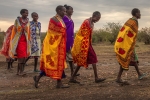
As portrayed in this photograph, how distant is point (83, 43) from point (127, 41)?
115cm

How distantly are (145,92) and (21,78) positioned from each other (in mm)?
4455

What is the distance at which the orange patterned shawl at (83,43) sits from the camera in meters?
8.45

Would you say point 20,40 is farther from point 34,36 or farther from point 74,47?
point 74,47

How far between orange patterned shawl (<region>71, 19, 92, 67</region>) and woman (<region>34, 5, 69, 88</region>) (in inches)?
30.0

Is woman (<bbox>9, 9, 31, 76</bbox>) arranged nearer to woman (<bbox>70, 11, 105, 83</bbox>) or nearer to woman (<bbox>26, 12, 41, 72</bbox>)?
woman (<bbox>26, 12, 41, 72</bbox>)

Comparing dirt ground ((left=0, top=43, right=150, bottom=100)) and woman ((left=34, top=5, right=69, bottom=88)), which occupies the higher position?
woman ((left=34, top=5, right=69, bottom=88))

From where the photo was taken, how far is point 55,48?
781 cm

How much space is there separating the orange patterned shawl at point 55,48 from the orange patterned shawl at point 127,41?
151 cm

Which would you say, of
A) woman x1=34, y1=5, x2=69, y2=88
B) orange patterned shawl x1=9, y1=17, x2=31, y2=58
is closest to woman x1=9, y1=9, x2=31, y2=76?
orange patterned shawl x1=9, y1=17, x2=31, y2=58

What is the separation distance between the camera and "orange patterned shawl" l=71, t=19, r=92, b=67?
8445 mm

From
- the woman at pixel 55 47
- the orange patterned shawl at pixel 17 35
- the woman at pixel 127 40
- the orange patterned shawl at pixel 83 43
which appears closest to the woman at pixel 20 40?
the orange patterned shawl at pixel 17 35

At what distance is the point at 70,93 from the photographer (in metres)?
7.37

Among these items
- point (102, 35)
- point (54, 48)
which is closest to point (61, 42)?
point (54, 48)

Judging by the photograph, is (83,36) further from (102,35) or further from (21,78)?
(102,35)
